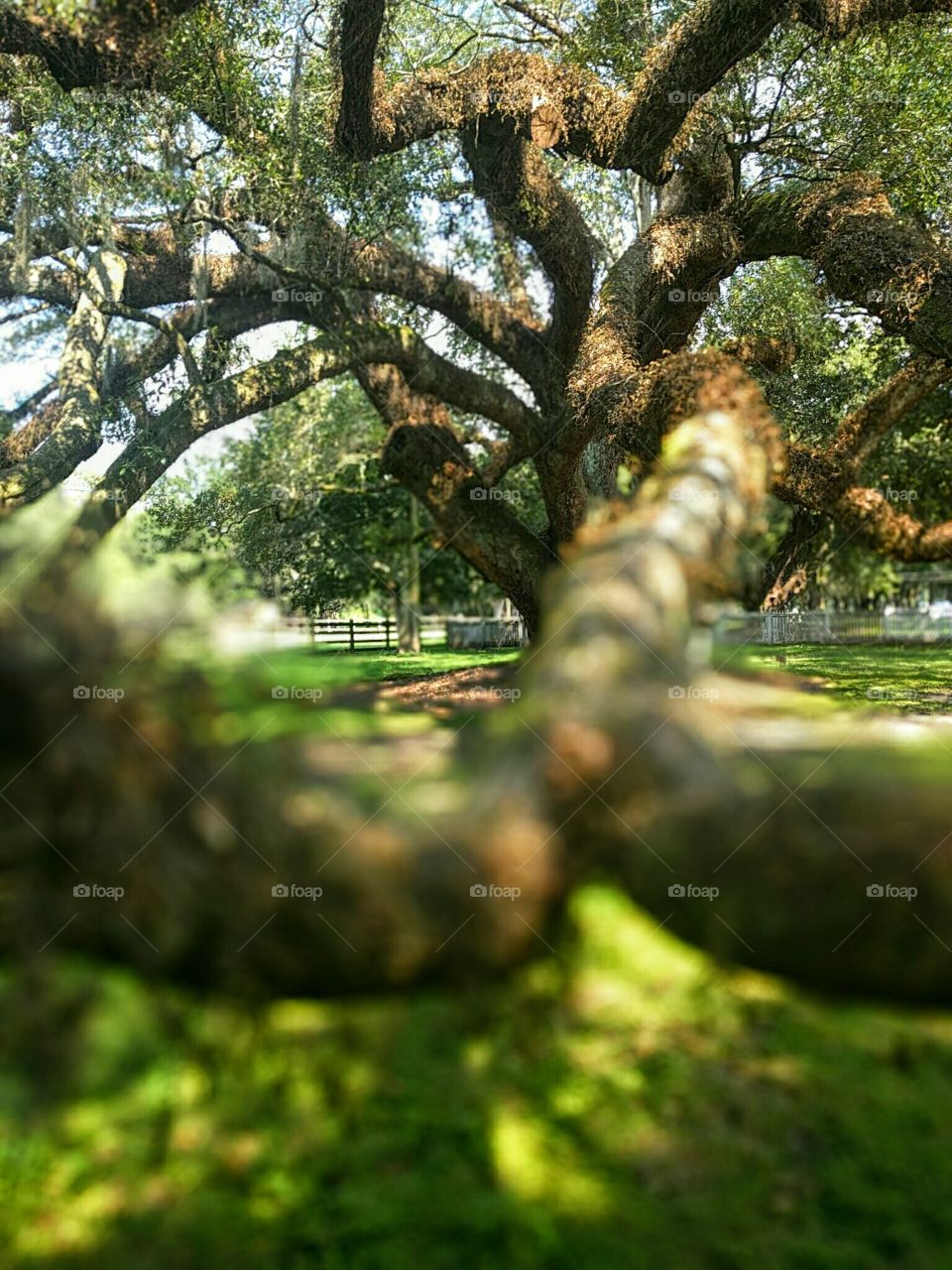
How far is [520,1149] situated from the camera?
384 centimetres

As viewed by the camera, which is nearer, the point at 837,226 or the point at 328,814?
the point at 328,814

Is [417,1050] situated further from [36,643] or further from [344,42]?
[344,42]

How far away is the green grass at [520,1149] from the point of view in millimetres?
3102

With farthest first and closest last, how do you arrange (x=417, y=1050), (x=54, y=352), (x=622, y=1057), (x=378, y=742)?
1. (x=54, y=352)
2. (x=622, y=1057)
3. (x=417, y=1050)
4. (x=378, y=742)

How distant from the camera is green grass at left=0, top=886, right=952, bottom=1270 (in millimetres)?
3102

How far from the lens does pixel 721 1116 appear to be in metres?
4.07

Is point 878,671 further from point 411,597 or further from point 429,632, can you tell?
point 411,597

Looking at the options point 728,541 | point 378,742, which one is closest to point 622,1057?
point 378,742

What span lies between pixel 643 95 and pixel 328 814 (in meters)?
11.1

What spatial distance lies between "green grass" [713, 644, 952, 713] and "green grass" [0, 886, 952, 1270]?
11.5 ft

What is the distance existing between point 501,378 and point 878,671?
296 inches

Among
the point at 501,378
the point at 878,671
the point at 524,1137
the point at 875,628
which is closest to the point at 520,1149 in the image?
the point at 524,1137

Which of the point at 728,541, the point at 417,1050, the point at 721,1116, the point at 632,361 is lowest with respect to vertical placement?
the point at 721,1116

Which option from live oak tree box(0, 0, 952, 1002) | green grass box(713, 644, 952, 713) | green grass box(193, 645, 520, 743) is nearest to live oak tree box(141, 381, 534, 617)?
live oak tree box(0, 0, 952, 1002)
